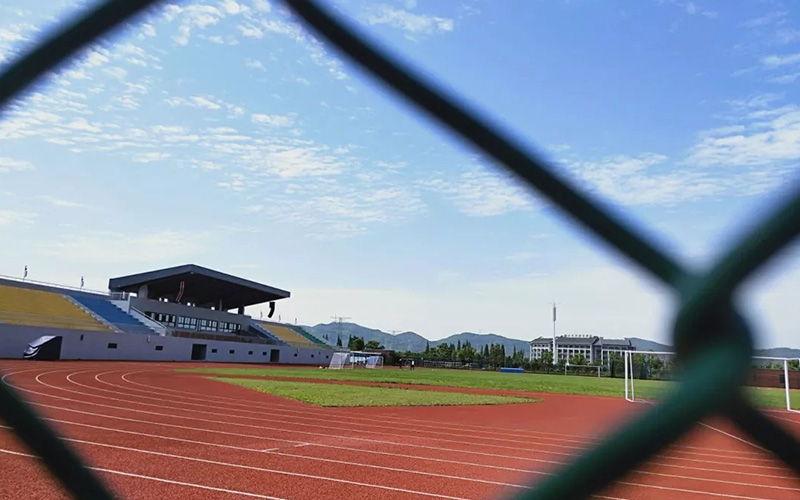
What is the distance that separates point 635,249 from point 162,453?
6.63m

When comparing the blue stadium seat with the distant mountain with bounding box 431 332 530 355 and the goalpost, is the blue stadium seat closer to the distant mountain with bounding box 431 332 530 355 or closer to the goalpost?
the goalpost

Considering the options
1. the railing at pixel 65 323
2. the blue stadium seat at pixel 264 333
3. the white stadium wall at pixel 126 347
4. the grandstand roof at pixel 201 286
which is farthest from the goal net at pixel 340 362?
the railing at pixel 65 323

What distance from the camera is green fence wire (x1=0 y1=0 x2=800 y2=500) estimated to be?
436mm

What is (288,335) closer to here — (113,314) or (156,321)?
(156,321)

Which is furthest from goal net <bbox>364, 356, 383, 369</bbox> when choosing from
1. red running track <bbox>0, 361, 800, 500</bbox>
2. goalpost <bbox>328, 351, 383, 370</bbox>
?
red running track <bbox>0, 361, 800, 500</bbox>

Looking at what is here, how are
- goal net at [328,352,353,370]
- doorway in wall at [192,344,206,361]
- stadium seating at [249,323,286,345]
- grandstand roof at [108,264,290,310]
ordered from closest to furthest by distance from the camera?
1. doorway in wall at [192,344,206,361]
2. grandstand roof at [108,264,290,310]
3. goal net at [328,352,353,370]
4. stadium seating at [249,323,286,345]

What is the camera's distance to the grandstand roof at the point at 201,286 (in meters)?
40.3

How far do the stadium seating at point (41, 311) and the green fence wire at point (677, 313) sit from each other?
32.7 m

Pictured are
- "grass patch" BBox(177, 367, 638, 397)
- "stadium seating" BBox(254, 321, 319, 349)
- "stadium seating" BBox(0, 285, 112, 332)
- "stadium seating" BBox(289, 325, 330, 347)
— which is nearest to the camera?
"grass patch" BBox(177, 367, 638, 397)

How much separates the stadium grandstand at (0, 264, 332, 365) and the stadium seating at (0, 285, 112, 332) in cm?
5

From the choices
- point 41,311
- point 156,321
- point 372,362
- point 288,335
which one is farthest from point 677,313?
point 288,335

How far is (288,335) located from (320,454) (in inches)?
2001

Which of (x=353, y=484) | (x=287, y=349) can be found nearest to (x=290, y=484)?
(x=353, y=484)

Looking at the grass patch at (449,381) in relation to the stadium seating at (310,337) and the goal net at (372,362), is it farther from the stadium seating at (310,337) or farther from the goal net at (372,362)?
the stadium seating at (310,337)
